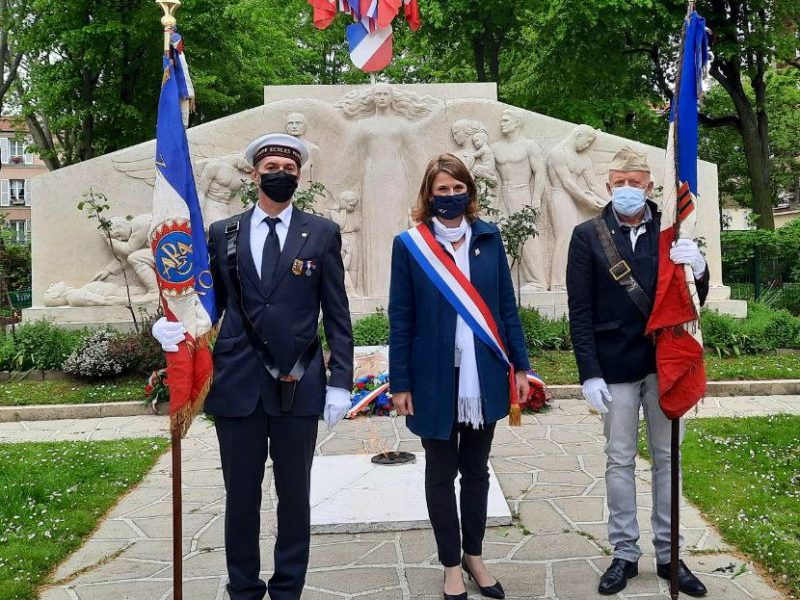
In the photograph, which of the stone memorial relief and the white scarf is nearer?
the white scarf

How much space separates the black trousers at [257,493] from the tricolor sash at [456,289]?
816mm

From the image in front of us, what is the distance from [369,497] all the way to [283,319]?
2.18 m

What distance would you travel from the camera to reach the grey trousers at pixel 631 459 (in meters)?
3.62

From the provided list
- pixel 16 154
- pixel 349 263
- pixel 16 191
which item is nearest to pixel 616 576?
pixel 349 263

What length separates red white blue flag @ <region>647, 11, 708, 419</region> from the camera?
3.42 m

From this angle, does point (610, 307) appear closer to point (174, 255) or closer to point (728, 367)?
point (174, 255)

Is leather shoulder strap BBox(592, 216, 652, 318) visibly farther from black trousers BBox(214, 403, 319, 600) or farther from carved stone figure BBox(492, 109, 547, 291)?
carved stone figure BBox(492, 109, 547, 291)

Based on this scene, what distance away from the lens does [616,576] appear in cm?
363

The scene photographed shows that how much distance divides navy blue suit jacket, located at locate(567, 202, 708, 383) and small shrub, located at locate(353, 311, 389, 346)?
20.5 ft

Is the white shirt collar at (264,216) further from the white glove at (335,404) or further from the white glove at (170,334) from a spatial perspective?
the white glove at (335,404)

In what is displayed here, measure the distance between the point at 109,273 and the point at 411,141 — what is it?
4.97 m

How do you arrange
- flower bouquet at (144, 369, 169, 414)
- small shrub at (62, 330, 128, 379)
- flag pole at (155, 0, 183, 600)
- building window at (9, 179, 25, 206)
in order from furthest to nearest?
building window at (9, 179, 25, 206)
small shrub at (62, 330, 128, 379)
flower bouquet at (144, 369, 169, 414)
flag pole at (155, 0, 183, 600)

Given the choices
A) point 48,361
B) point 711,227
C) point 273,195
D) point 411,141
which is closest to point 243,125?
point 411,141

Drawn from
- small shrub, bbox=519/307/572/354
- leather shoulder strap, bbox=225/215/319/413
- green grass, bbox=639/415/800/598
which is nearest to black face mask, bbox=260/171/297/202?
leather shoulder strap, bbox=225/215/319/413
